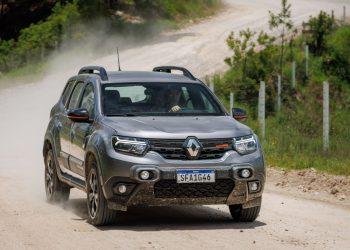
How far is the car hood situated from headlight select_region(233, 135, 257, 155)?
5cm

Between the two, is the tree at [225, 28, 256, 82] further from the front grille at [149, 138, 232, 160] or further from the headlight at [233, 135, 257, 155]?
the front grille at [149, 138, 232, 160]

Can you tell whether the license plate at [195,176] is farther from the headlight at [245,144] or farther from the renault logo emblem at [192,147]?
the headlight at [245,144]

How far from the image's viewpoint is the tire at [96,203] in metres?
11.2

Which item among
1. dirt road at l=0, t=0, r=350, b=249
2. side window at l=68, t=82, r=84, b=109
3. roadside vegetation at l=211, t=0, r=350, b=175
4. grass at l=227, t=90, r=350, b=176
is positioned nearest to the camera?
dirt road at l=0, t=0, r=350, b=249

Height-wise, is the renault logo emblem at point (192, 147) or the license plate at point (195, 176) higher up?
the renault logo emblem at point (192, 147)

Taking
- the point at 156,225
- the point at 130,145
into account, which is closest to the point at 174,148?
the point at 130,145

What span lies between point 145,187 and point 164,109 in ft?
4.69

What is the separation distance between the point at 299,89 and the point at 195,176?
79.9 ft

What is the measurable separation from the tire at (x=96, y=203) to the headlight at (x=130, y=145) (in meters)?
0.45

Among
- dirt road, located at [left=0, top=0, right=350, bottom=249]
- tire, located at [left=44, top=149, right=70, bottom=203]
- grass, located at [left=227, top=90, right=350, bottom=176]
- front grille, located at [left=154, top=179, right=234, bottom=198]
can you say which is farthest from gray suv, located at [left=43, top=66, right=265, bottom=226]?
grass, located at [left=227, top=90, right=350, bottom=176]

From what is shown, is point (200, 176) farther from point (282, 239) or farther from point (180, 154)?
point (282, 239)

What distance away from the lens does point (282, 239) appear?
1042 centimetres

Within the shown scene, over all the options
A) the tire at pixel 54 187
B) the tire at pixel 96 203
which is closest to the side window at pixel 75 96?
the tire at pixel 54 187

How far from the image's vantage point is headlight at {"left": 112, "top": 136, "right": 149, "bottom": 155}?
1098 centimetres
